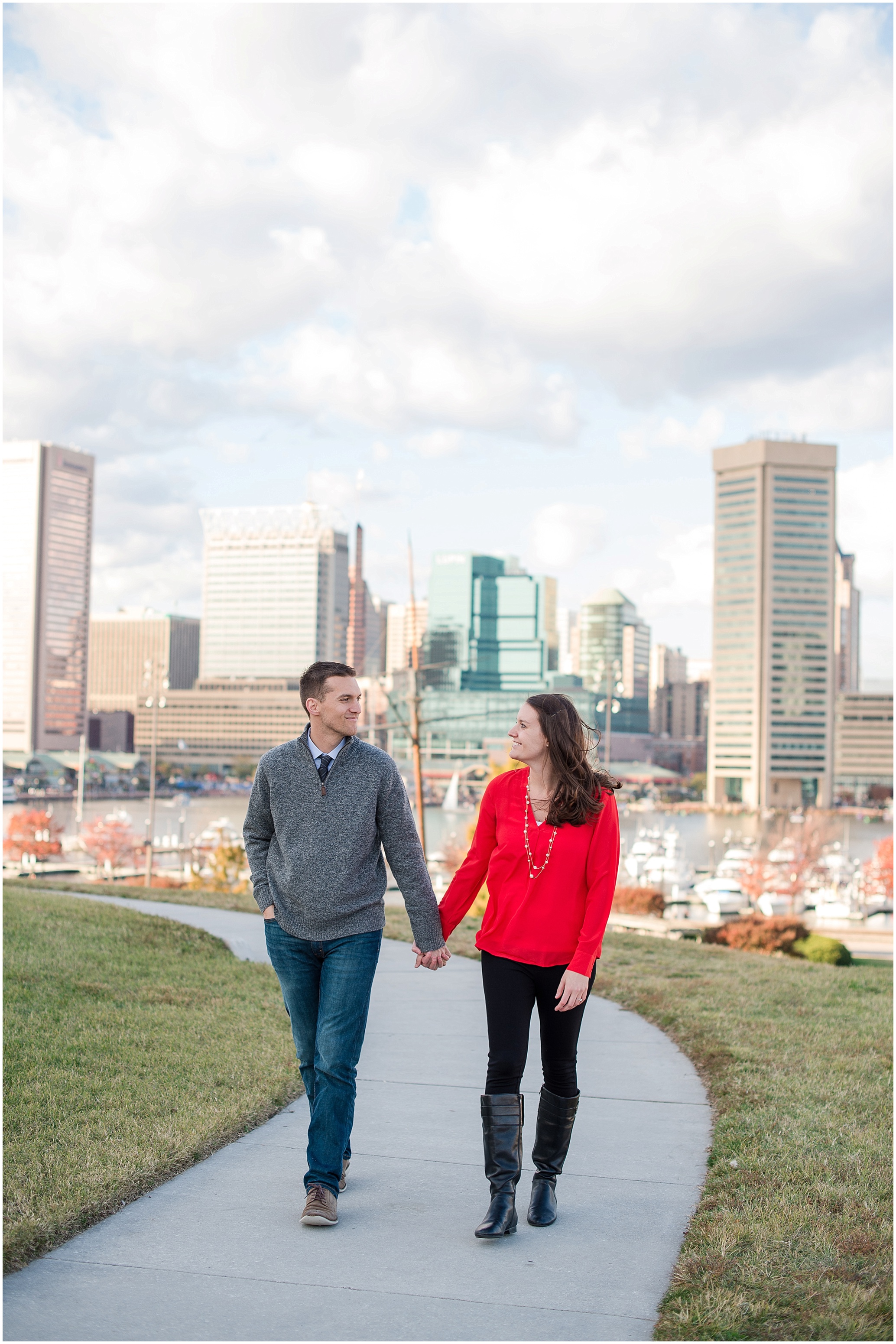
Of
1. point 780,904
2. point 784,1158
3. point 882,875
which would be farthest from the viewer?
point 882,875


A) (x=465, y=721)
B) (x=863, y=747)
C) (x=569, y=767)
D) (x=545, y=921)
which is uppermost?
(x=569, y=767)

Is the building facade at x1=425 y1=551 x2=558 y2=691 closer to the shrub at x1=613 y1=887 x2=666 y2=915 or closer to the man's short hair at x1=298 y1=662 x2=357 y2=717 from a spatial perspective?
the shrub at x1=613 y1=887 x2=666 y2=915

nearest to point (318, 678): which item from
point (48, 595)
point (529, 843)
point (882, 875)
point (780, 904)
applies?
point (529, 843)

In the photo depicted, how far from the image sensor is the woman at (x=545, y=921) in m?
4.00

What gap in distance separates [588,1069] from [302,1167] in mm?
2397

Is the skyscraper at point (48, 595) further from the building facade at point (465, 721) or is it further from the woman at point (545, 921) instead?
the woman at point (545, 921)

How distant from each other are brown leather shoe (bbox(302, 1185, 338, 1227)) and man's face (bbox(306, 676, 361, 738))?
1.65 m

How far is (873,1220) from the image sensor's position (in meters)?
4.02

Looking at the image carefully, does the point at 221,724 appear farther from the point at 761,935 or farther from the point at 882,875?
the point at 761,935

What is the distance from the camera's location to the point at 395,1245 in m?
3.77

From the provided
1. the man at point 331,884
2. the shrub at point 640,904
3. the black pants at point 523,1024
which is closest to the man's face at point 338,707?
the man at point 331,884

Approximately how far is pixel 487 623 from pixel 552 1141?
184247 mm

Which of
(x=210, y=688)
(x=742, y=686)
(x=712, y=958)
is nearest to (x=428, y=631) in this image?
(x=210, y=688)

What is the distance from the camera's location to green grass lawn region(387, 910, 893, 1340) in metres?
3.25
